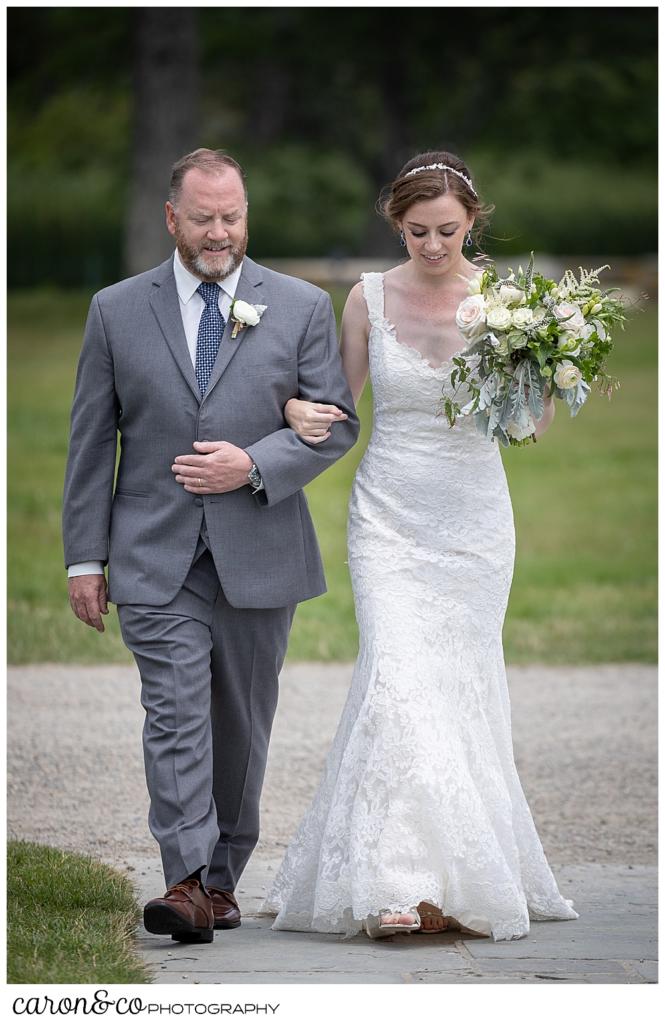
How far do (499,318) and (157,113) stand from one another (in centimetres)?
1859

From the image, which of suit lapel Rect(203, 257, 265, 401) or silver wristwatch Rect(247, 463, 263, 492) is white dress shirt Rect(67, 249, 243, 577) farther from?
silver wristwatch Rect(247, 463, 263, 492)

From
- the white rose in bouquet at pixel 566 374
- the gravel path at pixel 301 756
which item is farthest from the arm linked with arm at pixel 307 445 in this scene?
the gravel path at pixel 301 756

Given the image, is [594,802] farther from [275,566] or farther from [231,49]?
[231,49]

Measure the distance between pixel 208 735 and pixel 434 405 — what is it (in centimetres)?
129

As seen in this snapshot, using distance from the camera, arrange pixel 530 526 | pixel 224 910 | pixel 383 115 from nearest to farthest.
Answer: pixel 224 910, pixel 530 526, pixel 383 115

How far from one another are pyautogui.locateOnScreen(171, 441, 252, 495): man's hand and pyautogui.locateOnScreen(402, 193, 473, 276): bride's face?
918 millimetres

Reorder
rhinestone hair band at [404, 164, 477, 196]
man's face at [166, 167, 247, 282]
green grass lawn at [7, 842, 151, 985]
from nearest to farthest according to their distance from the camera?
green grass lawn at [7, 842, 151, 985], man's face at [166, 167, 247, 282], rhinestone hair band at [404, 164, 477, 196]

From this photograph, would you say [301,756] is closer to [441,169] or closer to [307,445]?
[307,445]

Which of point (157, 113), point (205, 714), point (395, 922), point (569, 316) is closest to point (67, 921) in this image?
point (205, 714)

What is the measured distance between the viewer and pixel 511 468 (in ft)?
62.0

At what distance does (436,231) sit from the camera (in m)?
5.02

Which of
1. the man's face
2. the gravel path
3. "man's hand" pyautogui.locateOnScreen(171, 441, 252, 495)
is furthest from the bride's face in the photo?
the gravel path

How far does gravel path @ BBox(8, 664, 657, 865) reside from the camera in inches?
251

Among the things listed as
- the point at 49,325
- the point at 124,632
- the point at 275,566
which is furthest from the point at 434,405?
the point at 49,325
